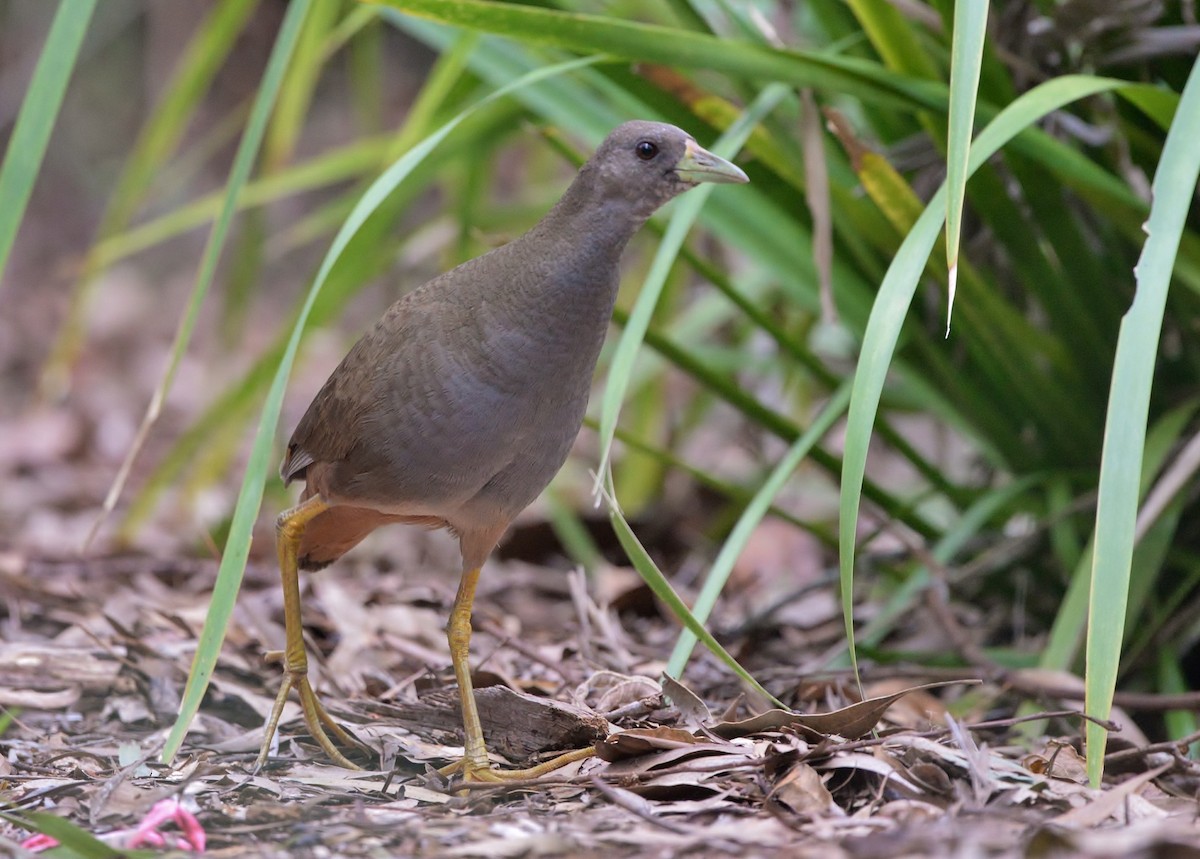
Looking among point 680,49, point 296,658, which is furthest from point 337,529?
point 680,49

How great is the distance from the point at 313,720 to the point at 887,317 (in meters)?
1.26

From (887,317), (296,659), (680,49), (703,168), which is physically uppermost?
(680,49)

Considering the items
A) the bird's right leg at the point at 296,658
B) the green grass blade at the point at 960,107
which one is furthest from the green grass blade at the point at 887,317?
the bird's right leg at the point at 296,658

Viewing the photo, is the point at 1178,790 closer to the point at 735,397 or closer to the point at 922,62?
the point at 735,397

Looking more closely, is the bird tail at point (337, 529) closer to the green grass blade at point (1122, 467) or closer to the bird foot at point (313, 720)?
the bird foot at point (313, 720)

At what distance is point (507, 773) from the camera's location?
2309 millimetres

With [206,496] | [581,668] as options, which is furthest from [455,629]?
[206,496]

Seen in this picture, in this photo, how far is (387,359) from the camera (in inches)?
97.7

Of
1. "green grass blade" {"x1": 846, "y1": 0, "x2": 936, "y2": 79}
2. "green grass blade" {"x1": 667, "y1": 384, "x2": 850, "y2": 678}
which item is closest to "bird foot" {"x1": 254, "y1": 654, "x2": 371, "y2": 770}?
"green grass blade" {"x1": 667, "y1": 384, "x2": 850, "y2": 678}

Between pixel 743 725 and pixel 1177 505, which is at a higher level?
pixel 1177 505

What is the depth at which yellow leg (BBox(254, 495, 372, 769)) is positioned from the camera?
2.43 metres

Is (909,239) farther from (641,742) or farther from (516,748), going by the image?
(516,748)

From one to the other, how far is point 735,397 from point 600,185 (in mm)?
929

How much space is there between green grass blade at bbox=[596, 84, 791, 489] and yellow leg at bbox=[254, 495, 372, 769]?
65 centimetres
